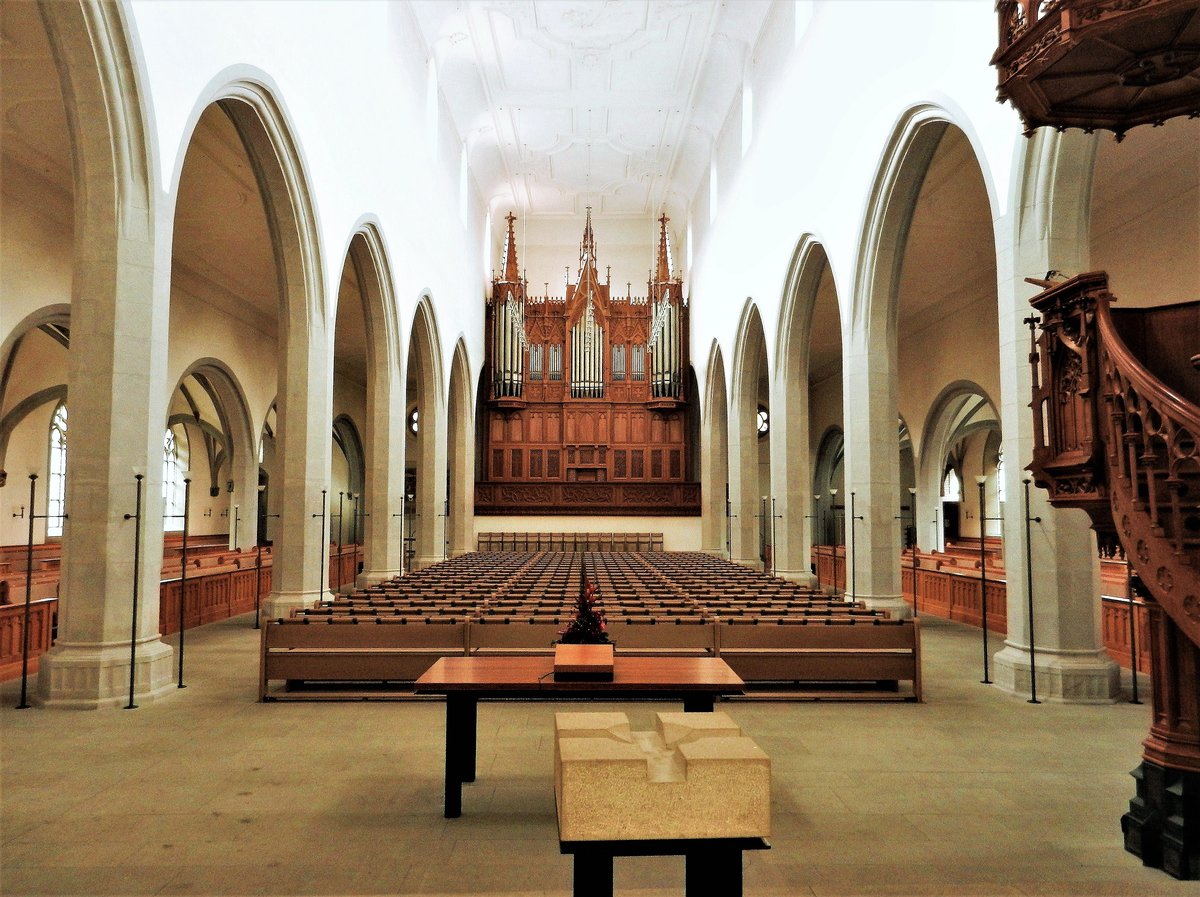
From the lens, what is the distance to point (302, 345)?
1054cm

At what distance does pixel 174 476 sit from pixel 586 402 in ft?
41.4

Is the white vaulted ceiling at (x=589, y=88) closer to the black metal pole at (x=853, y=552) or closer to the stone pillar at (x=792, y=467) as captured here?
the stone pillar at (x=792, y=467)

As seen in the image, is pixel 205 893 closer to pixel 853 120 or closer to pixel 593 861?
pixel 593 861

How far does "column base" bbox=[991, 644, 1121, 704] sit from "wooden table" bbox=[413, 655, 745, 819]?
3611mm

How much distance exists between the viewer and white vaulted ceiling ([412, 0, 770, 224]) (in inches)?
648

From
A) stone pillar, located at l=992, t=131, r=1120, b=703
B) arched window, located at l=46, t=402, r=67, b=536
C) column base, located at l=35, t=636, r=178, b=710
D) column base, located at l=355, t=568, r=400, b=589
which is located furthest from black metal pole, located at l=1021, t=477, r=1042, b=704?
arched window, located at l=46, t=402, r=67, b=536

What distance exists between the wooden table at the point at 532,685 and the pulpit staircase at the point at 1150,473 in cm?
172

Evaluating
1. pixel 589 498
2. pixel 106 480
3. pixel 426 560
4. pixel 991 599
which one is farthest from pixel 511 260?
pixel 106 480

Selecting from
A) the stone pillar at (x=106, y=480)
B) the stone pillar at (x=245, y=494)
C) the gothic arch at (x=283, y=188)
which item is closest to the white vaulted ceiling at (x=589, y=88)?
the gothic arch at (x=283, y=188)

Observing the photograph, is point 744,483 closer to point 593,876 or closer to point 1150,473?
point 1150,473

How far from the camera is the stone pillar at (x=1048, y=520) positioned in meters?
6.64

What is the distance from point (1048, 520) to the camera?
673 cm

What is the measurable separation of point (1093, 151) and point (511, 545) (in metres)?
19.8

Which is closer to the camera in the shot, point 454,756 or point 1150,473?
point 1150,473
